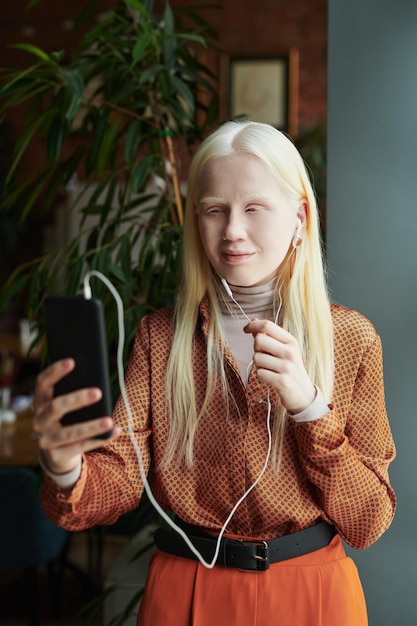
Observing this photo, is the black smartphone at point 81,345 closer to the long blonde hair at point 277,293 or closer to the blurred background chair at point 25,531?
the long blonde hair at point 277,293

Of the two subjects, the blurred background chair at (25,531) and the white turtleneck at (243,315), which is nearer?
the white turtleneck at (243,315)

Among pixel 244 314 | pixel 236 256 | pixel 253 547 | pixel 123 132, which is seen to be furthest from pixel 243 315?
pixel 123 132

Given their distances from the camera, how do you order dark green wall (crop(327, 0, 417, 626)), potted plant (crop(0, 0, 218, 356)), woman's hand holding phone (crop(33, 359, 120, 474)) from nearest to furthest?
woman's hand holding phone (crop(33, 359, 120, 474)), dark green wall (crop(327, 0, 417, 626)), potted plant (crop(0, 0, 218, 356))

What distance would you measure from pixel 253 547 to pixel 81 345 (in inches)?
17.3

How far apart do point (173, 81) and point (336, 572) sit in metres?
1.28

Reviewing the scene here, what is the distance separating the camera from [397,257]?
1604mm

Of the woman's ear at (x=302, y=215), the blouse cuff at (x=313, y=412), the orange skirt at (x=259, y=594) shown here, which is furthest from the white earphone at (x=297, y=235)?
the orange skirt at (x=259, y=594)

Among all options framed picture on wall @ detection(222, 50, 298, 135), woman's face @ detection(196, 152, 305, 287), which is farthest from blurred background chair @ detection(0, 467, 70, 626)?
framed picture on wall @ detection(222, 50, 298, 135)

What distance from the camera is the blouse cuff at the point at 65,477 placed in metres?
1.10

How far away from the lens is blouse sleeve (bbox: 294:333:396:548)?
1151 mm

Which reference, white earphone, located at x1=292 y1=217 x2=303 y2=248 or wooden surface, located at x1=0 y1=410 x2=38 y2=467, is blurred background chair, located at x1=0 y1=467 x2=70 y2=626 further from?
white earphone, located at x1=292 y1=217 x2=303 y2=248

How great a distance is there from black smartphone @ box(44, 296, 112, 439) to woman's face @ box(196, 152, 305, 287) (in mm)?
280

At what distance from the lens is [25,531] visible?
294cm

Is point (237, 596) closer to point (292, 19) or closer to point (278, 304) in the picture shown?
point (278, 304)
